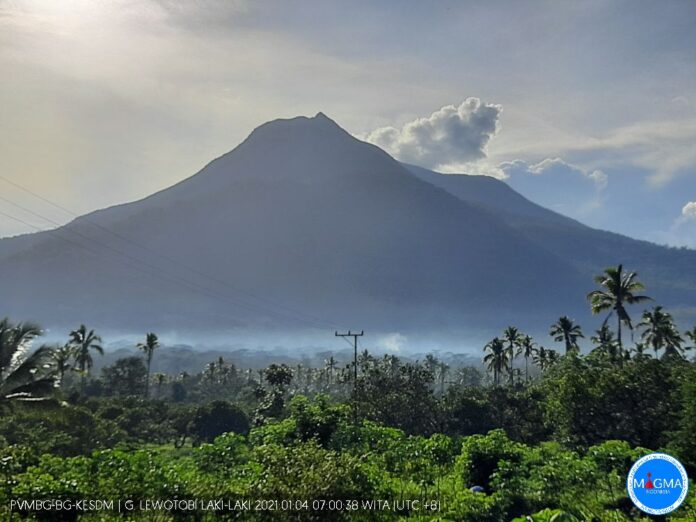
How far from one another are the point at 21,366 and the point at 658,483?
76.4 feet

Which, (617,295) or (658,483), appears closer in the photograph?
(658,483)

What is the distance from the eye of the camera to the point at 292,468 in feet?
55.2

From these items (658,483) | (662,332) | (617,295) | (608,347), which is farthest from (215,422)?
(658,483)

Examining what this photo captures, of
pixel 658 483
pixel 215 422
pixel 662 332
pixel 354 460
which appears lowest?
pixel 658 483

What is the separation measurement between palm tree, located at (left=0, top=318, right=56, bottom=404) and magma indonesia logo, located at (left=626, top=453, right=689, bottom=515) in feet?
73.2

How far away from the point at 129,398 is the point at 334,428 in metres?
53.0

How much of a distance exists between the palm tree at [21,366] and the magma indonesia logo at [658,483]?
22303mm

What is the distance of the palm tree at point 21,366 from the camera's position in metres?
Answer: 24.1

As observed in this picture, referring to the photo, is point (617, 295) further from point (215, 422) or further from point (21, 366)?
point (21, 366)

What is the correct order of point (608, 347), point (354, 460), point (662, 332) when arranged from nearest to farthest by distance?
point (354, 460)
point (608, 347)
point (662, 332)

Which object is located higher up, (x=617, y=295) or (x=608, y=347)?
(x=617, y=295)

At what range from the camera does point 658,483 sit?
1307cm

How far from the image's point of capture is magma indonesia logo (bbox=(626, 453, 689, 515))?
1297cm

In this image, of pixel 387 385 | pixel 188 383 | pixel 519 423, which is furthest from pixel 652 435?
pixel 188 383
